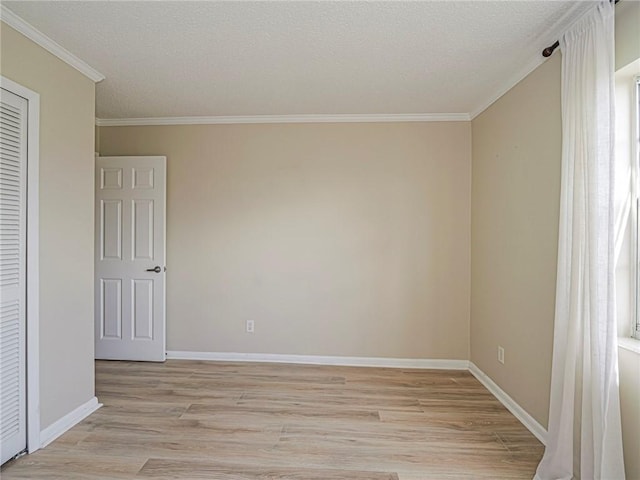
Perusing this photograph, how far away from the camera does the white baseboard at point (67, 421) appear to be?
2.38 m

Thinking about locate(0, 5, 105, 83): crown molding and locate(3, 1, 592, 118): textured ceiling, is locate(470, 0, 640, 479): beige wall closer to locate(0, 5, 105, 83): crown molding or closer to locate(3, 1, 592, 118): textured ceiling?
locate(3, 1, 592, 118): textured ceiling

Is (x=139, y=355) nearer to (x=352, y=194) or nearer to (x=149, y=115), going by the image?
(x=149, y=115)

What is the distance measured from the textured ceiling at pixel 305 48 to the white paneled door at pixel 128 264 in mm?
825

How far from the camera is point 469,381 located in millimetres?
3443

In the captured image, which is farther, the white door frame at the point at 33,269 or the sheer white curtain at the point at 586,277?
the white door frame at the point at 33,269

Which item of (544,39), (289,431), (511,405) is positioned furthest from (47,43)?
(511,405)

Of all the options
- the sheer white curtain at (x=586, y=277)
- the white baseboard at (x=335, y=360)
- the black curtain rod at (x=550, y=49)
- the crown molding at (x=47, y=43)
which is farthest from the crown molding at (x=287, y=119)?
the white baseboard at (x=335, y=360)

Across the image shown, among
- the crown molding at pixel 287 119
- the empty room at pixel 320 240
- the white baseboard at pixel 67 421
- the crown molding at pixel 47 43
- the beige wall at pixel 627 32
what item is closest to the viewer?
the beige wall at pixel 627 32

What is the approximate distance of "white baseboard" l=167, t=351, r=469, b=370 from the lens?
378cm

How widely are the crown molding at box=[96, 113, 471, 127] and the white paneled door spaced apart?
1.49 feet

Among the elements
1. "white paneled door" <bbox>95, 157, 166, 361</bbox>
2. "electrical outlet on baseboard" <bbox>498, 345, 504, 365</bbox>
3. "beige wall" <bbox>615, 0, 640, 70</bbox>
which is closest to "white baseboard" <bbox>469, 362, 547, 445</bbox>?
"electrical outlet on baseboard" <bbox>498, 345, 504, 365</bbox>

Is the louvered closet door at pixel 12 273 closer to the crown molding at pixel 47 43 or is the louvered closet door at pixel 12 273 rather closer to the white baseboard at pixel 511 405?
the crown molding at pixel 47 43

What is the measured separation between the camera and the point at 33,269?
2.26 meters

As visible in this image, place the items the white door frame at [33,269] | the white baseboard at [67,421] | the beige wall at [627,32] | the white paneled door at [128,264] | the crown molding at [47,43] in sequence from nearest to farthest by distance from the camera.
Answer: the beige wall at [627,32] < the crown molding at [47,43] < the white door frame at [33,269] < the white baseboard at [67,421] < the white paneled door at [128,264]
